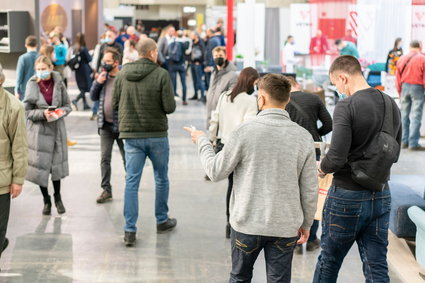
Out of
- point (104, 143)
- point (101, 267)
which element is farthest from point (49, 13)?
point (101, 267)

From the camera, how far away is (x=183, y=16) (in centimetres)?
4991

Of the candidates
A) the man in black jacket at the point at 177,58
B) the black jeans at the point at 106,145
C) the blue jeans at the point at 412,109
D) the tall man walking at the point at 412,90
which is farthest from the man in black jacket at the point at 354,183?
the man in black jacket at the point at 177,58

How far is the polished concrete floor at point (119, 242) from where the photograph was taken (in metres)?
5.27

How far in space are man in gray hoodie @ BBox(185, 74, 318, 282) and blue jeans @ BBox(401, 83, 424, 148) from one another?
7619mm

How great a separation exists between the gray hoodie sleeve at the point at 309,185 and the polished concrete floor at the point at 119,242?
1738mm

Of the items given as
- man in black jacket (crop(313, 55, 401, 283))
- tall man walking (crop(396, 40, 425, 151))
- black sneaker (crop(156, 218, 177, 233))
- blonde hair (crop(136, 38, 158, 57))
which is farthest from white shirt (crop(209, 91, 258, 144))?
tall man walking (crop(396, 40, 425, 151))

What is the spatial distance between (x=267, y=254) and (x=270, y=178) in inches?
15.6

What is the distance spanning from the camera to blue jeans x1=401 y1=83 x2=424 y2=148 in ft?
35.3

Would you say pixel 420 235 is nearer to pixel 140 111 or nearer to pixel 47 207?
pixel 140 111

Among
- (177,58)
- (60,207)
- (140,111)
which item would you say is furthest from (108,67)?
(177,58)

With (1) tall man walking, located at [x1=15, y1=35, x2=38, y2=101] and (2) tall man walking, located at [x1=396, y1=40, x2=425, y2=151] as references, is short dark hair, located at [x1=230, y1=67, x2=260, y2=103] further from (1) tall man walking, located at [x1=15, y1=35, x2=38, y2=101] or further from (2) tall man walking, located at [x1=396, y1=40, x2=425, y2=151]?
(2) tall man walking, located at [x1=396, y1=40, x2=425, y2=151]

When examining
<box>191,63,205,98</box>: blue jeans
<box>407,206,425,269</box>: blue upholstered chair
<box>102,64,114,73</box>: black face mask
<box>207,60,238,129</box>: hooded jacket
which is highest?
<box>102,64,114,73</box>: black face mask

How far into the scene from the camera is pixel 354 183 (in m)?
3.87

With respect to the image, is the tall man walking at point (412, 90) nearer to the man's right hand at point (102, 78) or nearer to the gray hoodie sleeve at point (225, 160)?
the man's right hand at point (102, 78)
